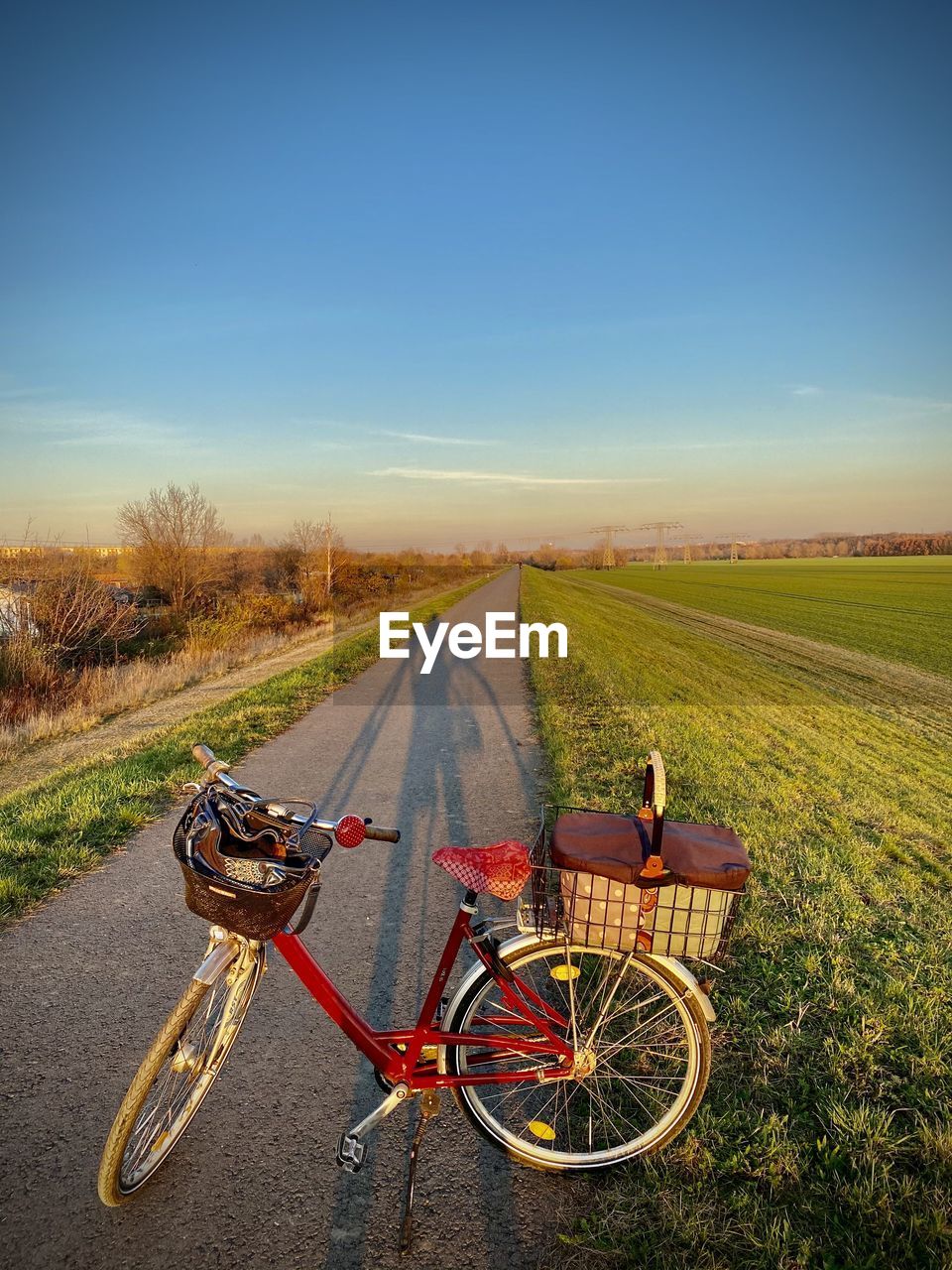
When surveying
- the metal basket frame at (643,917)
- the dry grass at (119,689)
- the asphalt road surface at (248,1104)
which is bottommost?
the dry grass at (119,689)

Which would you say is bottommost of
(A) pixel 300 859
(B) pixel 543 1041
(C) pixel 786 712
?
(C) pixel 786 712

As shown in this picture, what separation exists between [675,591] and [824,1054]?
5853cm

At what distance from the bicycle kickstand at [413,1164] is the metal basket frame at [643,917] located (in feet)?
2.52

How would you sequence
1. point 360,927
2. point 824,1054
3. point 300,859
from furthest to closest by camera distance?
1. point 360,927
2. point 824,1054
3. point 300,859

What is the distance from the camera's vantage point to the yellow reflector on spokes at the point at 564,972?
257 centimetres

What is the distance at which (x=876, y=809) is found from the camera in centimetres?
734

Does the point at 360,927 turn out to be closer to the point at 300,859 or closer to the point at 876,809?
the point at 300,859

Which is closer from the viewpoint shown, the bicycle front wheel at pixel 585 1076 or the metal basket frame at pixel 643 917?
the metal basket frame at pixel 643 917

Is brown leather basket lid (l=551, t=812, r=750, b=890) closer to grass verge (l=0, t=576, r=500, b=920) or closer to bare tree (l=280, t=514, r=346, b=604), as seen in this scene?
grass verge (l=0, t=576, r=500, b=920)

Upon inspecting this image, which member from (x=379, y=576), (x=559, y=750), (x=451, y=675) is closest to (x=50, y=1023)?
(x=559, y=750)

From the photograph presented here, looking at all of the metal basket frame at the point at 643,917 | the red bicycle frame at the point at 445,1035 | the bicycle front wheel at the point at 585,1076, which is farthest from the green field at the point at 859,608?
the red bicycle frame at the point at 445,1035

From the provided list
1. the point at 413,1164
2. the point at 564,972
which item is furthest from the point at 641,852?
the point at 413,1164

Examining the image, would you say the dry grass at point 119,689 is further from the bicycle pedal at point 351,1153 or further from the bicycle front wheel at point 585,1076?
the bicycle front wheel at point 585,1076

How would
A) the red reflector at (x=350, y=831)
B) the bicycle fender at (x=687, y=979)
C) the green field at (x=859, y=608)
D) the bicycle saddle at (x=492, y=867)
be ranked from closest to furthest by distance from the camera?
1. the red reflector at (x=350, y=831)
2. the bicycle saddle at (x=492, y=867)
3. the bicycle fender at (x=687, y=979)
4. the green field at (x=859, y=608)
